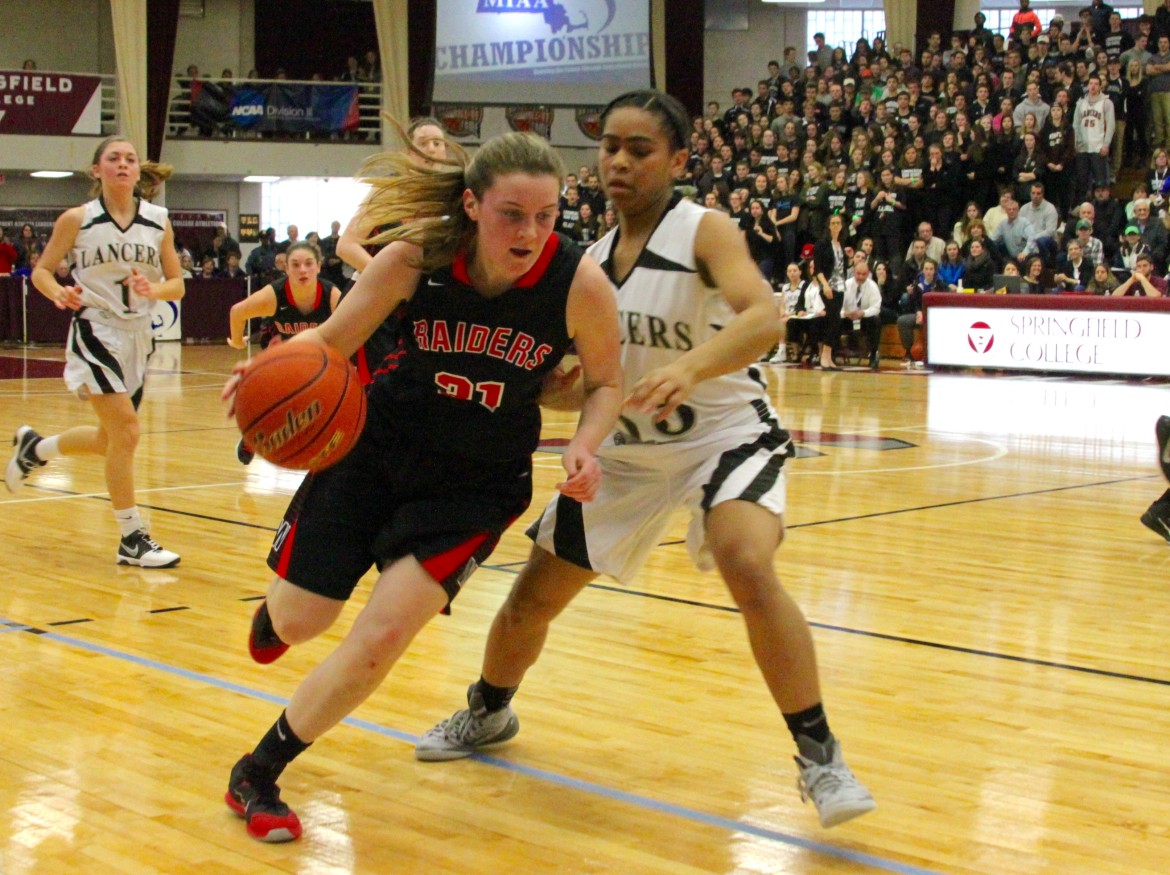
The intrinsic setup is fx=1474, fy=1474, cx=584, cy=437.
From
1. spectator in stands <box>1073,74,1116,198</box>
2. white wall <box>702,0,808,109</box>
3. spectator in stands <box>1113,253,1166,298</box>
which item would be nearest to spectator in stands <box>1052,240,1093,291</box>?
spectator in stands <box>1113,253,1166,298</box>

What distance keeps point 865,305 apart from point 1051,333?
255 centimetres

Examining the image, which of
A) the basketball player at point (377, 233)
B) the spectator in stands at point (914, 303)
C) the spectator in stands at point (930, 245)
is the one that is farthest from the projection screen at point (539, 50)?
the basketball player at point (377, 233)

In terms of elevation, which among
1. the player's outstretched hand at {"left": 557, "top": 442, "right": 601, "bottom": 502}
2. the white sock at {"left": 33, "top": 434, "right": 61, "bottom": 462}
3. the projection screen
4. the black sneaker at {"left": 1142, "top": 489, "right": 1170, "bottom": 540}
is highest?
the projection screen

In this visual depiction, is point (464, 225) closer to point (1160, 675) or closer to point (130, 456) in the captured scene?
point (1160, 675)

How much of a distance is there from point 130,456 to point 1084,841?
430cm

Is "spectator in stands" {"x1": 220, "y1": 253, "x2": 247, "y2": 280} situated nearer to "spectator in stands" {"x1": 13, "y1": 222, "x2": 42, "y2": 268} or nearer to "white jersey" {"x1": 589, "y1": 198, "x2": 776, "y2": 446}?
"spectator in stands" {"x1": 13, "y1": 222, "x2": 42, "y2": 268}

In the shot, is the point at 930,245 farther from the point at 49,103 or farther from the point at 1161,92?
the point at 49,103

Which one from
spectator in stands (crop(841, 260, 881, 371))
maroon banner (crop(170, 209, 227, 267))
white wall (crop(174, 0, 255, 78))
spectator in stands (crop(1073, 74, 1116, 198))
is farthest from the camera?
white wall (crop(174, 0, 255, 78))

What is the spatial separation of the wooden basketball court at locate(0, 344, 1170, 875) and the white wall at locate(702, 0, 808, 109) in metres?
21.6

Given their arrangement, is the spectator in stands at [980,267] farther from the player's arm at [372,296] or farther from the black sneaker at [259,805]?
the black sneaker at [259,805]

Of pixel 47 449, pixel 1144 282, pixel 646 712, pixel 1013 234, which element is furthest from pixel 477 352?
pixel 1013 234

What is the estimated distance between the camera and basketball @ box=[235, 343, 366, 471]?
2.89 m

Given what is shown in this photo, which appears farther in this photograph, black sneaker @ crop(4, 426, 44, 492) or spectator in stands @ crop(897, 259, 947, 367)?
spectator in stands @ crop(897, 259, 947, 367)

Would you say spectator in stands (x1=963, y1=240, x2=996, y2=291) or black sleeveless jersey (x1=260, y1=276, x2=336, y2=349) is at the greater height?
spectator in stands (x1=963, y1=240, x2=996, y2=291)
